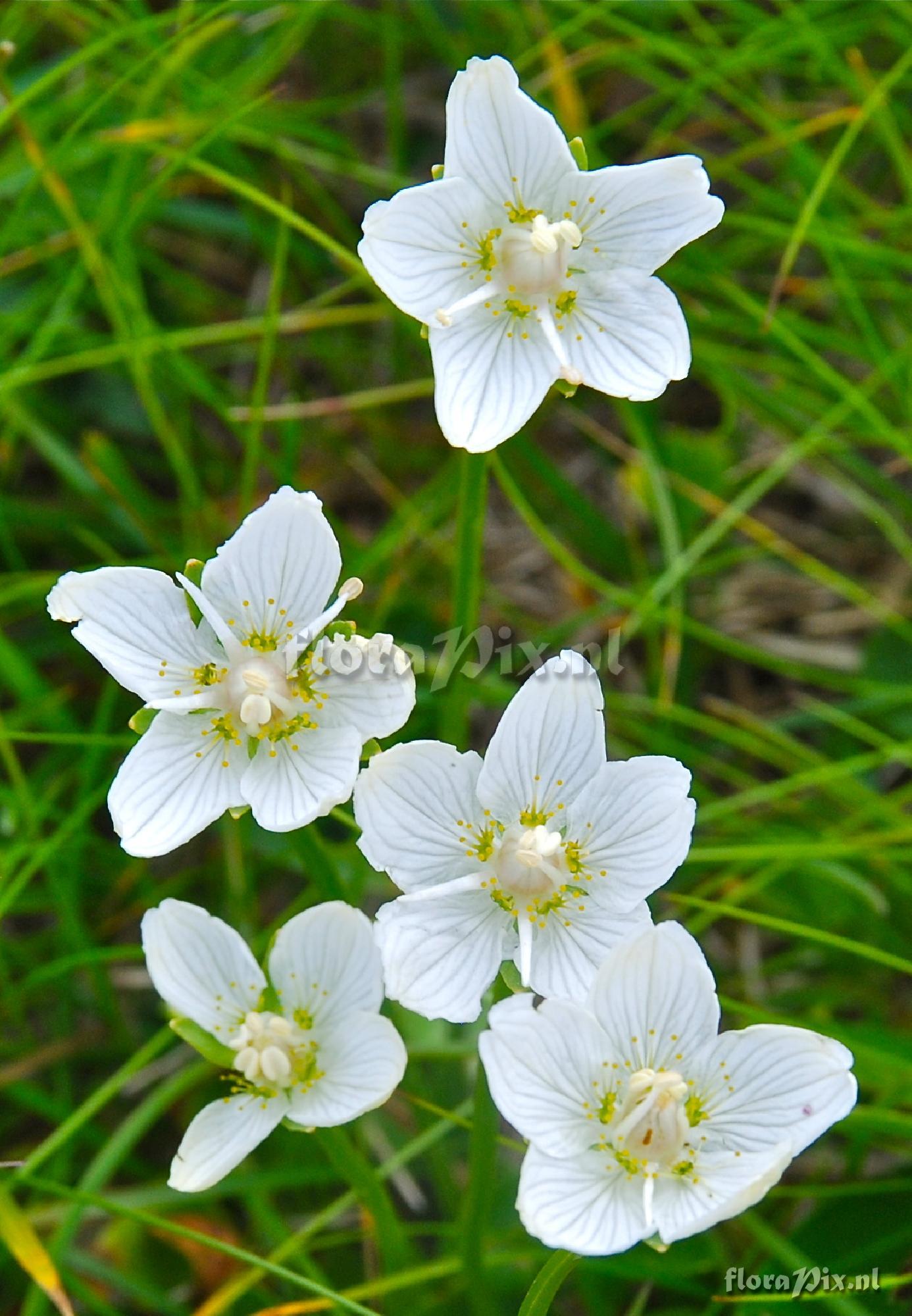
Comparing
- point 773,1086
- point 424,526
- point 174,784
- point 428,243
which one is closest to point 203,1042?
point 174,784

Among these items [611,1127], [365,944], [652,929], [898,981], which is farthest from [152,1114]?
[898,981]

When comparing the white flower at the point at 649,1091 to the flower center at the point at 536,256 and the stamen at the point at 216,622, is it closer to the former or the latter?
the stamen at the point at 216,622

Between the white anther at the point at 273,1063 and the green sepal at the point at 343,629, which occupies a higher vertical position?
the green sepal at the point at 343,629

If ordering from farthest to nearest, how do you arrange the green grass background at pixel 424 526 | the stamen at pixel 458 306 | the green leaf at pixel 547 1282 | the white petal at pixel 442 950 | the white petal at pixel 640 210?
the green grass background at pixel 424 526
the white petal at pixel 640 210
the stamen at pixel 458 306
the white petal at pixel 442 950
the green leaf at pixel 547 1282

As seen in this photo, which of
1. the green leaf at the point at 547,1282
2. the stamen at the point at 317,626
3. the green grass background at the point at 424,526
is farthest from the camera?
the green grass background at the point at 424,526

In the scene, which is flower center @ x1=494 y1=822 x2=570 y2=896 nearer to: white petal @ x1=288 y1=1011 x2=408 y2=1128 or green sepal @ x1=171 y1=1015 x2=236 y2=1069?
white petal @ x1=288 y1=1011 x2=408 y2=1128

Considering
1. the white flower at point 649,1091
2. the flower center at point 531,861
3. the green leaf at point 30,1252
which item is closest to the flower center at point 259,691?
the flower center at point 531,861
